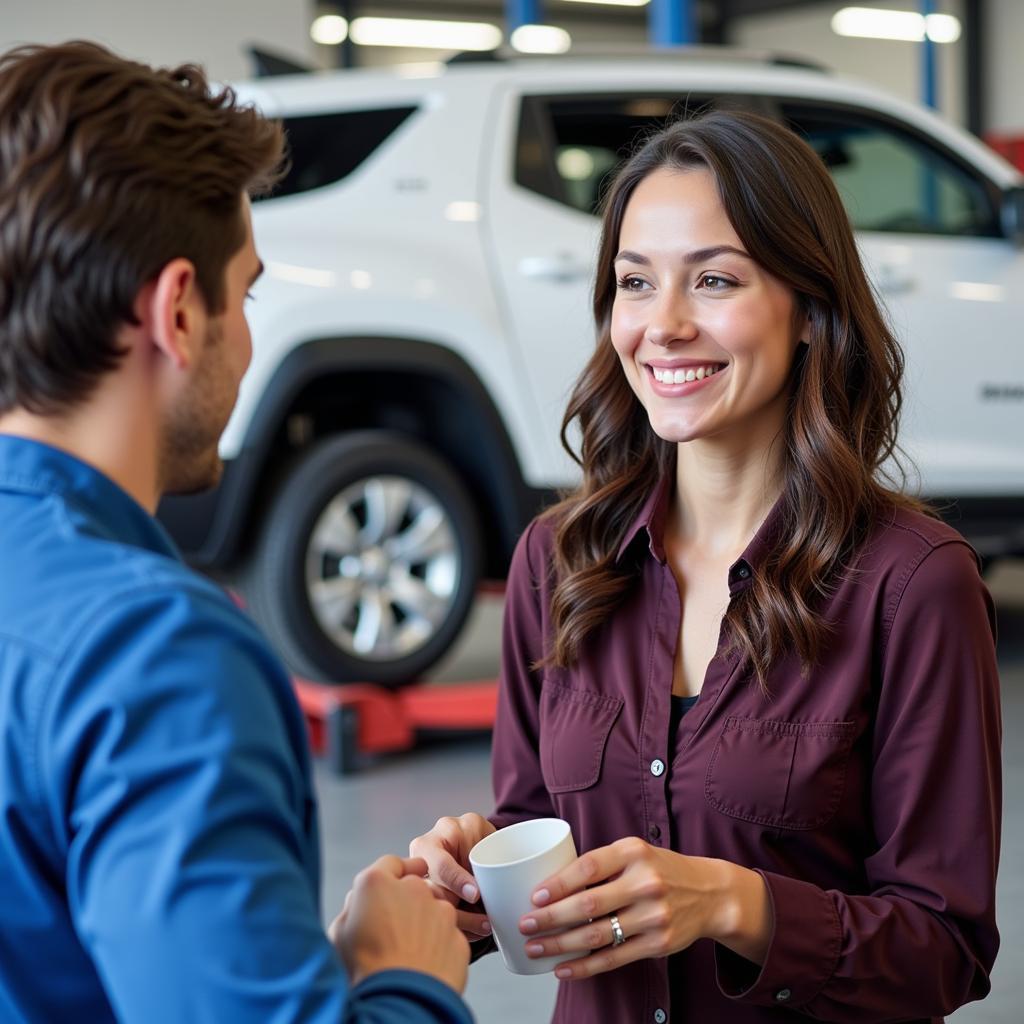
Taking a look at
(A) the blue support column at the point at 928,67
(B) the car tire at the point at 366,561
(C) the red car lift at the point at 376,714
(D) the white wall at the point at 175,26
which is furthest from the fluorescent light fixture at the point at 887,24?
(C) the red car lift at the point at 376,714

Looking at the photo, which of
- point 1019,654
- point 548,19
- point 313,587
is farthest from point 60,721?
point 548,19

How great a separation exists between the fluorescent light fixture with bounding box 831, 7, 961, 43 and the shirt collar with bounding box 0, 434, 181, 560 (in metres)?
18.5

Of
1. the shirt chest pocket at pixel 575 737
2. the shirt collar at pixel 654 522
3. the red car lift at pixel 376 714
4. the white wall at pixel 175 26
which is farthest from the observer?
the white wall at pixel 175 26

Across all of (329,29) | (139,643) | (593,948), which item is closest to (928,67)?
(329,29)

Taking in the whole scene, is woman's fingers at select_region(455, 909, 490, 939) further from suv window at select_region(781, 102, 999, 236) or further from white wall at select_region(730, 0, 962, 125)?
white wall at select_region(730, 0, 962, 125)

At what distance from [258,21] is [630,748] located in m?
10.9

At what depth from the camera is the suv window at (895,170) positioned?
4.80 m

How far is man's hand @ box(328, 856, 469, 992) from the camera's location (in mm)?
982

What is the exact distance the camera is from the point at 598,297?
1.92 metres

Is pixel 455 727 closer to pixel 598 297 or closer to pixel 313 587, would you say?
pixel 313 587

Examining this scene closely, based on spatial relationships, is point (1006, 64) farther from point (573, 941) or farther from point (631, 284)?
point (573, 941)

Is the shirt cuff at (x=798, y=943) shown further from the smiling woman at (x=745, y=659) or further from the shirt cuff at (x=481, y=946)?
the shirt cuff at (x=481, y=946)

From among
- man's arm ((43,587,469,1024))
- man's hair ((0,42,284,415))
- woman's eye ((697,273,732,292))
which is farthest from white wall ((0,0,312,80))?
man's arm ((43,587,469,1024))

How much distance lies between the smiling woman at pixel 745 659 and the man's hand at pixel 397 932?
24 centimetres
